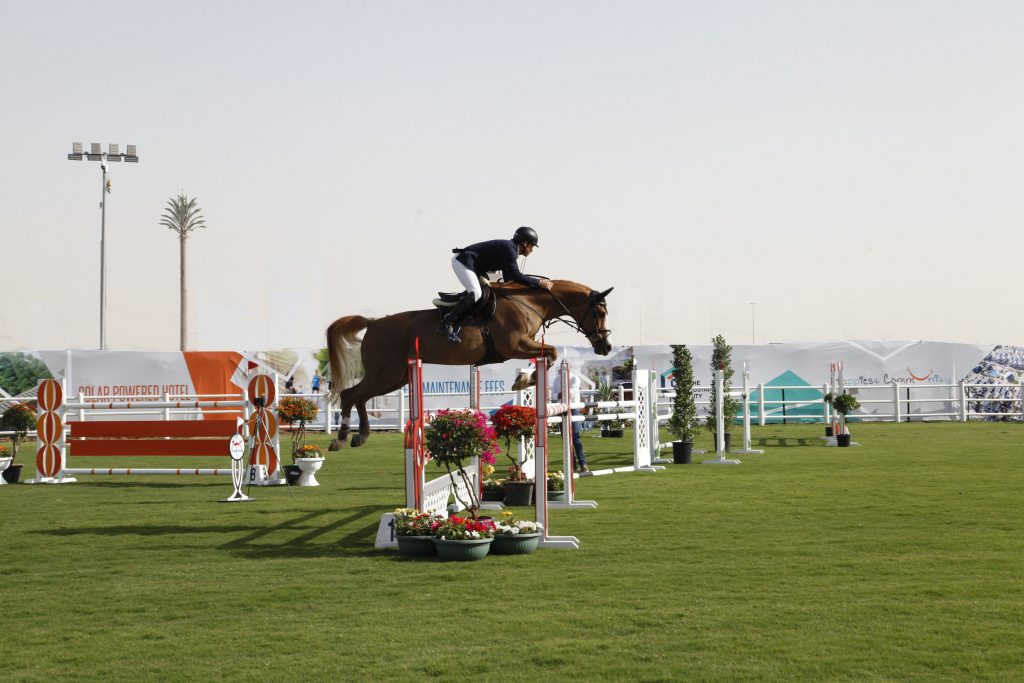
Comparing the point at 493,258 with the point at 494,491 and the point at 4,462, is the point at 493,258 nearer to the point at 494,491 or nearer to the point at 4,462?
the point at 494,491

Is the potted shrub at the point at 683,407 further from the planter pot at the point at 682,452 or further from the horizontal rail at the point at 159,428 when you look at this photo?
the horizontal rail at the point at 159,428

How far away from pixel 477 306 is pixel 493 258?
424mm

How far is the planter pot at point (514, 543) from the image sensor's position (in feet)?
25.0

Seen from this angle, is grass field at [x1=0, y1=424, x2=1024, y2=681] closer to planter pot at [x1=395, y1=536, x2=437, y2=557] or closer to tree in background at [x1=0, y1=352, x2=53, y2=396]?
planter pot at [x1=395, y1=536, x2=437, y2=557]

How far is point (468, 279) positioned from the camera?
28.2 feet

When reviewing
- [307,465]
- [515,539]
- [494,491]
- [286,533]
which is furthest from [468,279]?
[307,465]

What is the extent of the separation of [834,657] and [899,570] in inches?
90.0

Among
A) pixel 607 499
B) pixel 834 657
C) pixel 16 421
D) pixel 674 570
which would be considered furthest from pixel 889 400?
pixel 834 657

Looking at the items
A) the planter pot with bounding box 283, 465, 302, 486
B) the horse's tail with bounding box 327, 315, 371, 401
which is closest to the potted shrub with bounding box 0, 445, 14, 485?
the planter pot with bounding box 283, 465, 302, 486

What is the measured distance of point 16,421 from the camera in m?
17.4

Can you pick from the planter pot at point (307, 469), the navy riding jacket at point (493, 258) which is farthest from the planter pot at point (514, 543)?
the planter pot at point (307, 469)

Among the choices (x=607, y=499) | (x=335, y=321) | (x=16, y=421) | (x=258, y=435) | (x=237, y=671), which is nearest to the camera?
(x=237, y=671)

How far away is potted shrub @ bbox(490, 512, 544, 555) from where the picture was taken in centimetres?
762

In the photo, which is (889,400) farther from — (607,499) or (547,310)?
(547,310)
